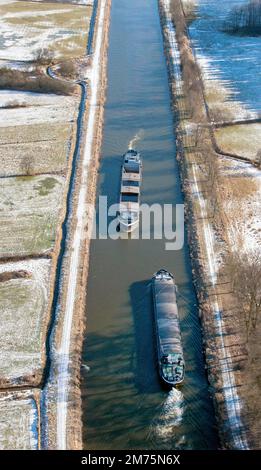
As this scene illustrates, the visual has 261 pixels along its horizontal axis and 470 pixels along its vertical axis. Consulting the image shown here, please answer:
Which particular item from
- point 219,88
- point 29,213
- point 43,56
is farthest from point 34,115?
point 219,88

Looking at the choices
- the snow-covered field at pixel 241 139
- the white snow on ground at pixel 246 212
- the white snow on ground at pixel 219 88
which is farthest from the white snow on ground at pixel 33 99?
the white snow on ground at pixel 246 212

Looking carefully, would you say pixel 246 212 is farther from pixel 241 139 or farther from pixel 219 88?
pixel 219 88

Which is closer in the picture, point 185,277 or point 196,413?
point 196,413

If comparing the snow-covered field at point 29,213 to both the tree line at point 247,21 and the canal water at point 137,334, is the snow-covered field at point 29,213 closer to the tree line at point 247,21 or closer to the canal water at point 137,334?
the canal water at point 137,334

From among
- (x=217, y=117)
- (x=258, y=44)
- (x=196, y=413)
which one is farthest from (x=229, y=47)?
(x=196, y=413)

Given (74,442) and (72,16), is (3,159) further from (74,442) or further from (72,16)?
(72,16)

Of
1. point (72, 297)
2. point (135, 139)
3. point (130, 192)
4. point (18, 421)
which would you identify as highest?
point (135, 139)

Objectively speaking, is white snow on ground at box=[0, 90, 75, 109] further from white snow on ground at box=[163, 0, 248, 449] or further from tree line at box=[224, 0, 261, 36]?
tree line at box=[224, 0, 261, 36]
